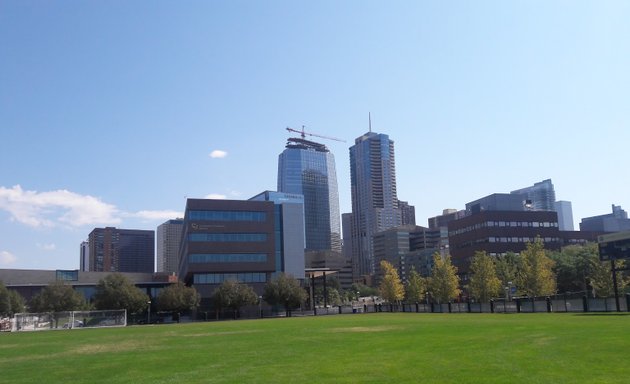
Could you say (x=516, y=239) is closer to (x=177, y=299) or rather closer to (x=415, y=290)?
(x=415, y=290)

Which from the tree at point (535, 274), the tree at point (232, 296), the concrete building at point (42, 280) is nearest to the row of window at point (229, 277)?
the tree at point (232, 296)

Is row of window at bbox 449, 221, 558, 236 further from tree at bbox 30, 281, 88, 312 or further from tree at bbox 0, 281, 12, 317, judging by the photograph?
tree at bbox 0, 281, 12, 317

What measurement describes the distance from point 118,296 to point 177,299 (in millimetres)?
10795

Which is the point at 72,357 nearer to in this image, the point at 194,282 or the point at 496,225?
the point at 194,282

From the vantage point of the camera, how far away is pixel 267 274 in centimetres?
12950

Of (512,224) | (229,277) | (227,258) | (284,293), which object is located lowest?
(284,293)

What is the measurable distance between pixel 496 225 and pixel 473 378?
148 m

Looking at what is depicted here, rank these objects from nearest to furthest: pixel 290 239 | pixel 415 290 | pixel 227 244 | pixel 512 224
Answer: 1. pixel 415 290
2. pixel 227 244
3. pixel 290 239
4. pixel 512 224

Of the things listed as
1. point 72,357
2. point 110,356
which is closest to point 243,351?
point 110,356

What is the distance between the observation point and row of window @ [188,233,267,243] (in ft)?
406

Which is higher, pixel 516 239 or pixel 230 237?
pixel 230 237

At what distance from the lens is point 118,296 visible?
99.3 metres

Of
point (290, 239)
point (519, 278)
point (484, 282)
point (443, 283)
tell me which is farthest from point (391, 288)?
point (290, 239)

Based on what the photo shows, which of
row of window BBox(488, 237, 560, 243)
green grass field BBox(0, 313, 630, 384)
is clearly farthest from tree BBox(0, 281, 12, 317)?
row of window BBox(488, 237, 560, 243)
